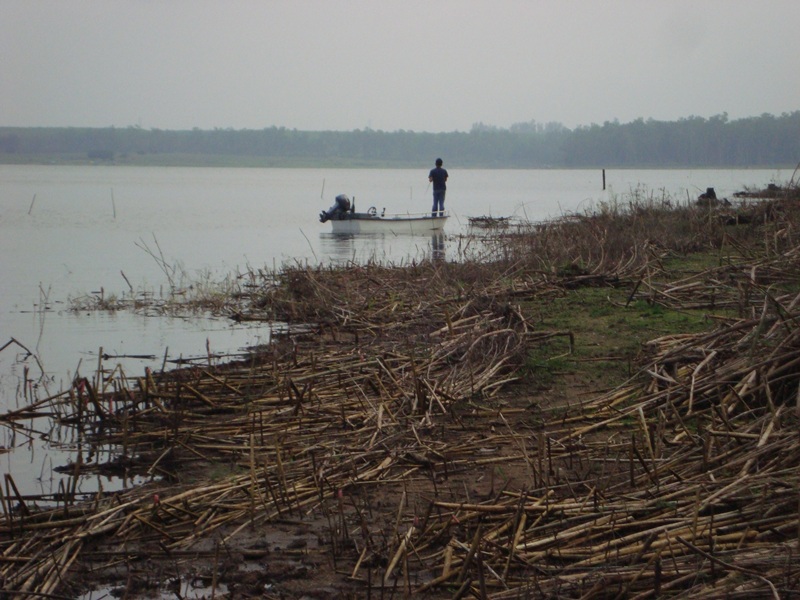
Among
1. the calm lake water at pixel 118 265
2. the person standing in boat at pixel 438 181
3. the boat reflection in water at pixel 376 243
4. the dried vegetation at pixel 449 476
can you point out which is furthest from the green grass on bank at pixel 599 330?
the person standing in boat at pixel 438 181

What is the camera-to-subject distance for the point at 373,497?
536 centimetres

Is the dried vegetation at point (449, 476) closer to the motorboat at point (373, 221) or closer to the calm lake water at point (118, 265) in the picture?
the calm lake water at point (118, 265)

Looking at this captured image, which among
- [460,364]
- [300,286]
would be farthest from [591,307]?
[300,286]

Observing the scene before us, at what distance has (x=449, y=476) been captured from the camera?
564cm

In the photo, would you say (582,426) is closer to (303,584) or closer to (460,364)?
(460,364)

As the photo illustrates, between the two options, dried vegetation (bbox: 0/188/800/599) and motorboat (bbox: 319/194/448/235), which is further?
motorboat (bbox: 319/194/448/235)

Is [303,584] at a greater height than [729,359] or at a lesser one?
lesser

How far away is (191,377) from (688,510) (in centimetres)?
526

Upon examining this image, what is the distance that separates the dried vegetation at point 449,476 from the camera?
13.3 ft

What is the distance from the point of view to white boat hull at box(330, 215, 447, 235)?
27.8 m

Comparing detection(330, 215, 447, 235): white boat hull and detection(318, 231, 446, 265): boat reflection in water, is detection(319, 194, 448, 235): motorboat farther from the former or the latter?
detection(318, 231, 446, 265): boat reflection in water

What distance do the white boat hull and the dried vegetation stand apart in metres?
18.0

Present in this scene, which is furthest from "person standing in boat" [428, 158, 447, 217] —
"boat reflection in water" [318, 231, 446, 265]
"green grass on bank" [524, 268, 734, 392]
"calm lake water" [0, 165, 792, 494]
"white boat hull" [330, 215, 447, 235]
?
"green grass on bank" [524, 268, 734, 392]

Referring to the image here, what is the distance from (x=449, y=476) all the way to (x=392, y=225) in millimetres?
22733
